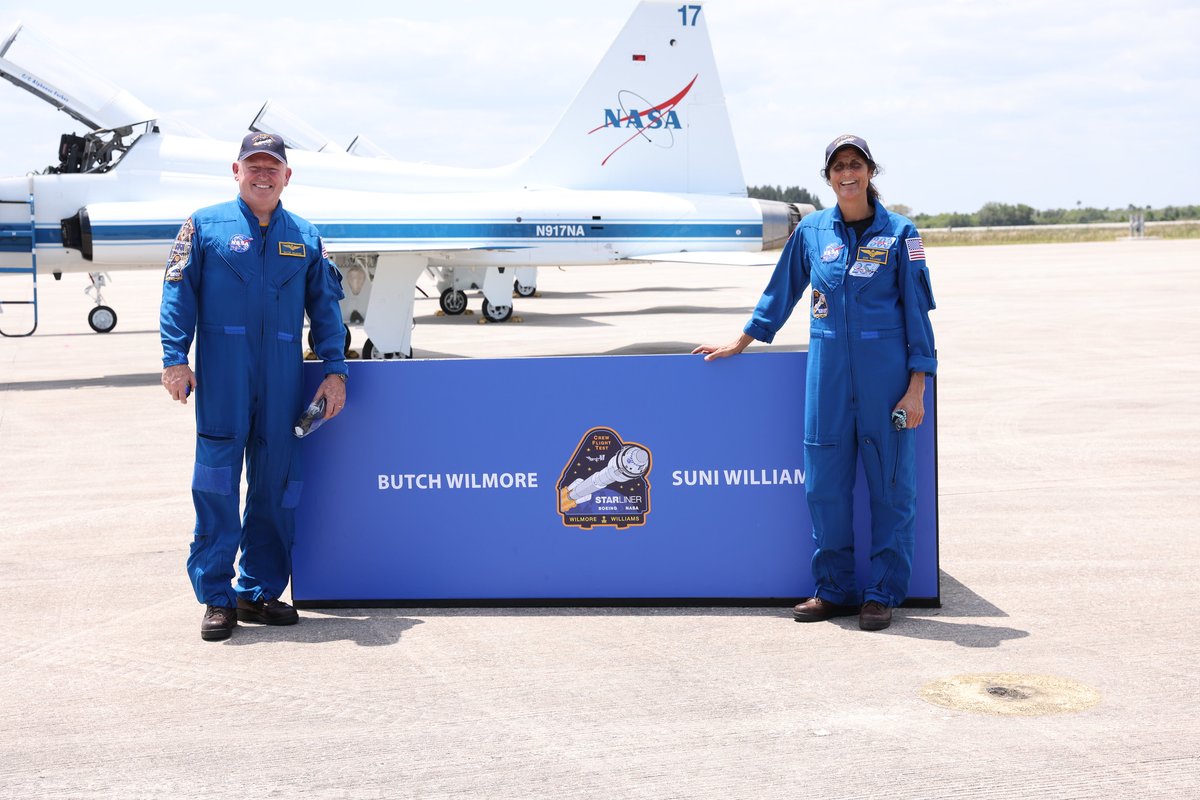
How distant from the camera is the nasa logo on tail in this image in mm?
17859

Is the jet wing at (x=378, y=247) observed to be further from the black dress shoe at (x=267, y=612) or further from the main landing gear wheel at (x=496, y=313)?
the black dress shoe at (x=267, y=612)

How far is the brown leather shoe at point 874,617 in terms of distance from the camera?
17.0 feet

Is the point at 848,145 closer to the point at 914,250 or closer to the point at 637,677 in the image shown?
the point at 914,250

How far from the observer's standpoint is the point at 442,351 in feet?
60.4

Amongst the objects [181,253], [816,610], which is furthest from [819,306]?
[181,253]

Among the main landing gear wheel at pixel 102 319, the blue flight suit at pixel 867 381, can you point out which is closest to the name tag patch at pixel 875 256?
the blue flight suit at pixel 867 381

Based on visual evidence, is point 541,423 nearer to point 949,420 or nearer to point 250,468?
point 250,468

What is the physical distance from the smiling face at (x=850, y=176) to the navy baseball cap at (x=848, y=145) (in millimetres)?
15

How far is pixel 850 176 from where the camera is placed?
5.29 metres

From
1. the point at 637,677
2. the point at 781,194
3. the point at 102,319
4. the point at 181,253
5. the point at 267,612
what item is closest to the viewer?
the point at 637,677

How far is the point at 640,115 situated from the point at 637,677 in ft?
46.7

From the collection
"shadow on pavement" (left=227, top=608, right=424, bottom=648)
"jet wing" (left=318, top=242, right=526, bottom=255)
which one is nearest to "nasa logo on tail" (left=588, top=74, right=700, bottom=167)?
"jet wing" (left=318, top=242, right=526, bottom=255)

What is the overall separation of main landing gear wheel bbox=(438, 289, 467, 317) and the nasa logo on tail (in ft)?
31.1

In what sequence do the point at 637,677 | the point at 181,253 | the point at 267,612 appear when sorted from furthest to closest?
1. the point at 267,612
2. the point at 181,253
3. the point at 637,677
